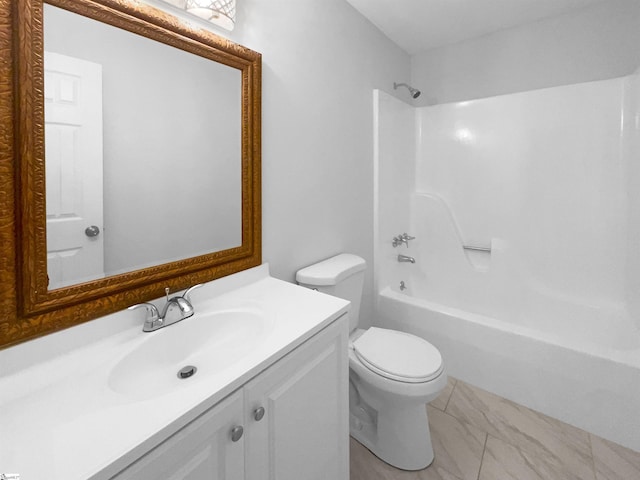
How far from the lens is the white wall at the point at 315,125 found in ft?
4.72

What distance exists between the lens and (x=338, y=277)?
1.56 meters

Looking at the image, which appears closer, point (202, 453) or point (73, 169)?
point (202, 453)

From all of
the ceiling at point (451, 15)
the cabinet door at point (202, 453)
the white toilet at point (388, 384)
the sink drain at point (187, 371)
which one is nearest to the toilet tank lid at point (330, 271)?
the white toilet at point (388, 384)

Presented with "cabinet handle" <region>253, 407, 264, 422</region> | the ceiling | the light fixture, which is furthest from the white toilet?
the ceiling

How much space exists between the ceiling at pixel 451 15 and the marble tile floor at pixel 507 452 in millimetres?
2428

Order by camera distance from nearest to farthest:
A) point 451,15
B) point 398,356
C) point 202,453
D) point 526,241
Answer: point 202,453
point 398,356
point 451,15
point 526,241

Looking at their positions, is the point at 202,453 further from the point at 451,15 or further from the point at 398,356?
the point at 451,15

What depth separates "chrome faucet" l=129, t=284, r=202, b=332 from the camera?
38.4 inches

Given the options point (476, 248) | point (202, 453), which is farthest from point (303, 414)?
point (476, 248)

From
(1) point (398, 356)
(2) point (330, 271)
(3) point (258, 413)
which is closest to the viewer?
(3) point (258, 413)

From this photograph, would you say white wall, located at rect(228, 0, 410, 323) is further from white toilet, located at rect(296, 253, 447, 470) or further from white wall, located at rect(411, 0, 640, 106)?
white wall, located at rect(411, 0, 640, 106)

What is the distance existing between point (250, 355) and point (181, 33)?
42.6 inches

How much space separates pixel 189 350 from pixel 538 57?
2765 mm

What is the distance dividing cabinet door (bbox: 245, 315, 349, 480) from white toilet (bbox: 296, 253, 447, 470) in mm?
329
